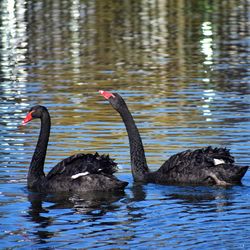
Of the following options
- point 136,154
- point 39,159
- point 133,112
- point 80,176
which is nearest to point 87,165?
point 80,176

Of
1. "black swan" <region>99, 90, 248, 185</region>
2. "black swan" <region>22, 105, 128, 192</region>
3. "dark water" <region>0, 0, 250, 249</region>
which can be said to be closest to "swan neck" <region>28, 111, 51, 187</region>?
"black swan" <region>22, 105, 128, 192</region>

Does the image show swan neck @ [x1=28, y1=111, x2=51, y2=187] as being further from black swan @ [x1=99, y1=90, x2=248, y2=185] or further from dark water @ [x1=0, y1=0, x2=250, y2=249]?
black swan @ [x1=99, y1=90, x2=248, y2=185]

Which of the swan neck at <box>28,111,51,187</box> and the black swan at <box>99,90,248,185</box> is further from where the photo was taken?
the swan neck at <box>28,111,51,187</box>

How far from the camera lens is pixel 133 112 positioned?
22.2 meters

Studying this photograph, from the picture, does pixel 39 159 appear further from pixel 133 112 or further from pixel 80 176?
pixel 133 112

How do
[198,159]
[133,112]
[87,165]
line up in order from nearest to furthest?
1. [87,165]
2. [198,159]
3. [133,112]

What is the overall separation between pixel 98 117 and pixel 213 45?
16758 mm

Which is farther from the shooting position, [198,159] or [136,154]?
[136,154]

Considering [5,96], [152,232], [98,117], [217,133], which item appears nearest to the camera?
[152,232]

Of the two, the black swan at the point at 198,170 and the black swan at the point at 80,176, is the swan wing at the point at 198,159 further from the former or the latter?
the black swan at the point at 80,176

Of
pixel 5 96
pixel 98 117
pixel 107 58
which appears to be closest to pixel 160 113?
pixel 98 117

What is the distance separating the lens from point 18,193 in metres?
14.9

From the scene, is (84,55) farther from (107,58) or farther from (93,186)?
(93,186)

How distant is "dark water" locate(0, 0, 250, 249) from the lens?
12.3 metres
